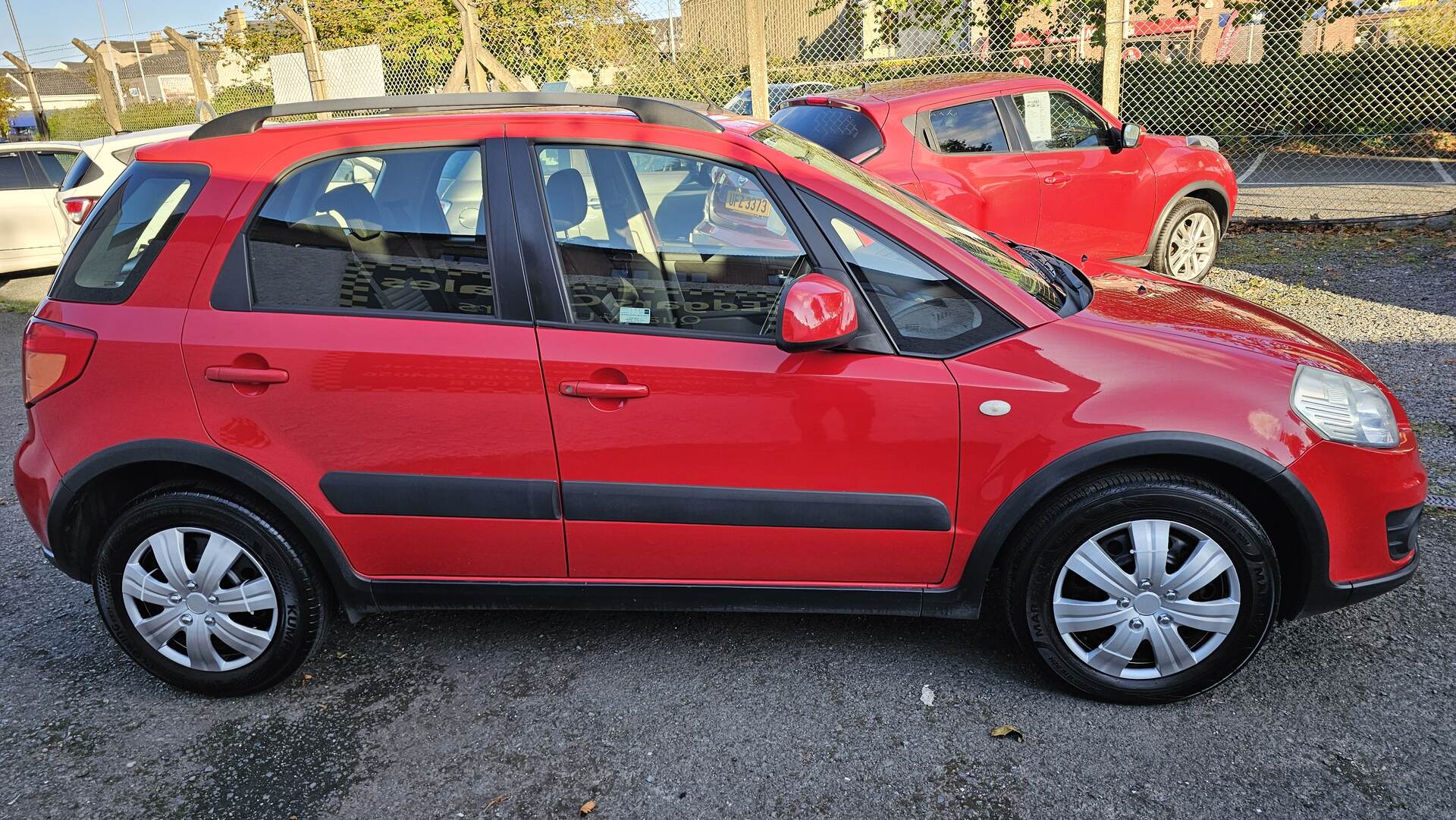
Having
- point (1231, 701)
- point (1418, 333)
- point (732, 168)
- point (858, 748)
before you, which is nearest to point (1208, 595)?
point (1231, 701)

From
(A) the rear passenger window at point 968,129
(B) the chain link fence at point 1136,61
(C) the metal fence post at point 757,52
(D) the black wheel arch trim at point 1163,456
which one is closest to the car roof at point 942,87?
(A) the rear passenger window at point 968,129

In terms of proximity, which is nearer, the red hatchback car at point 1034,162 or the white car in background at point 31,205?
the red hatchback car at point 1034,162

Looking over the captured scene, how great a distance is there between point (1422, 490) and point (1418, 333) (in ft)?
13.7

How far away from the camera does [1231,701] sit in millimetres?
2953

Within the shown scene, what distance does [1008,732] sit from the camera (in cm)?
285

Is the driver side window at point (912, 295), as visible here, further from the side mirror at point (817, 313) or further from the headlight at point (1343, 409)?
the headlight at point (1343, 409)

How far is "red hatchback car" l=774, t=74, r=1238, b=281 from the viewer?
6574 mm

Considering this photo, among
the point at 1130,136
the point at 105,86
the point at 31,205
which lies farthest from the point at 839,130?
the point at 105,86

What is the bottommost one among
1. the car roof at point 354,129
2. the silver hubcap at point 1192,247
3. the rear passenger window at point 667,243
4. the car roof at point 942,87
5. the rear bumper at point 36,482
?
the silver hubcap at point 1192,247

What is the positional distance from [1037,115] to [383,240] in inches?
211

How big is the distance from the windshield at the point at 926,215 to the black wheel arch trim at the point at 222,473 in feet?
5.74

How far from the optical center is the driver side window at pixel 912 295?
2830mm

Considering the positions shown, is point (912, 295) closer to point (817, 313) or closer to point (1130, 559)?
point (817, 313)

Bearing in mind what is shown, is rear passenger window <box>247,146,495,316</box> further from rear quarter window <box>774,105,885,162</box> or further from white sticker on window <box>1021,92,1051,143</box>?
white sticker on window <box>1021,92,1051,143</box>
